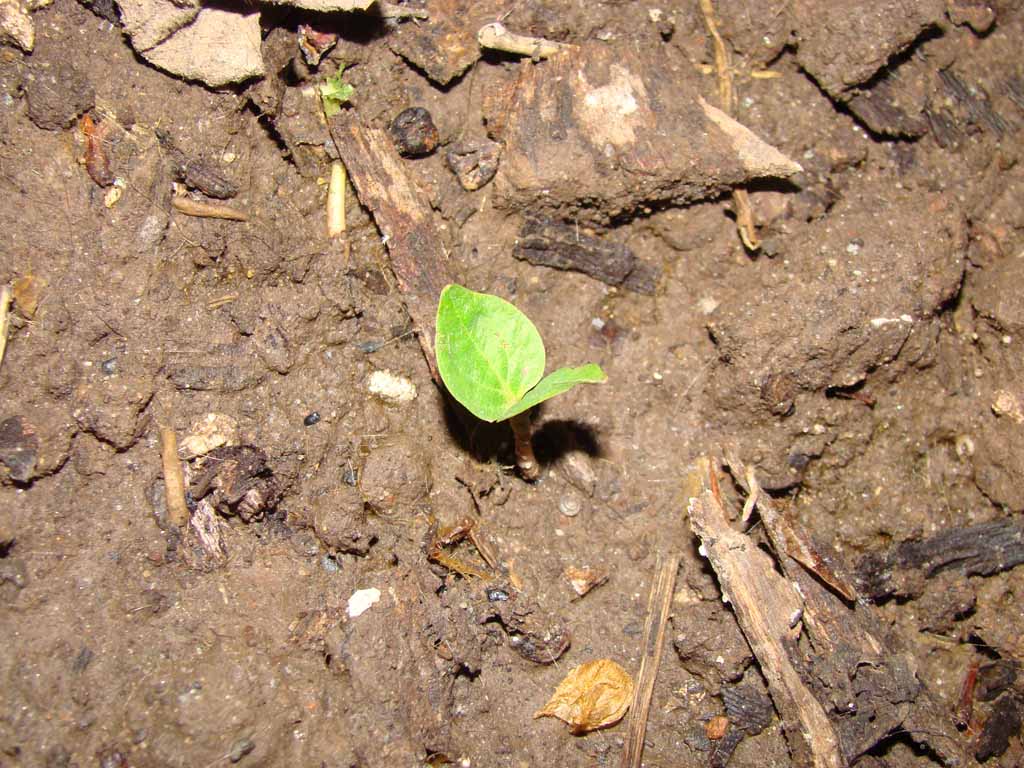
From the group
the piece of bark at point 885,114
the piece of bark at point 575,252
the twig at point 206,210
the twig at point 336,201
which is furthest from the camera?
the piece of bark at point 885,114

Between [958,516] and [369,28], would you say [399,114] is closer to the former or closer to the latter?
[369,28]

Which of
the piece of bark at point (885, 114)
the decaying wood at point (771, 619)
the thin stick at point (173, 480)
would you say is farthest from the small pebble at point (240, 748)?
the piece of bark at point (885, 114)

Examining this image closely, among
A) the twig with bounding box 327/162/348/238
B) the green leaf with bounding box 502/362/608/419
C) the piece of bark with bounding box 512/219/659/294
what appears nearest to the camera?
the green leaf with bounding box 502/362/608/419

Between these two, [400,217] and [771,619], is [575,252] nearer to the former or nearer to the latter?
[400,217]

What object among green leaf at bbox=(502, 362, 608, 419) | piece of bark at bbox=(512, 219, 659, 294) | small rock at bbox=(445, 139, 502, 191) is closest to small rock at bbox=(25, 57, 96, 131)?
small rock at bbox=(445, 139, 502, 191)

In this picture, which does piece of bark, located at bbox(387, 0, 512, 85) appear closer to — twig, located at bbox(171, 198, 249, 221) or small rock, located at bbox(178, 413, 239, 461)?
twig, located at bbox(171, 198, 249, 221)

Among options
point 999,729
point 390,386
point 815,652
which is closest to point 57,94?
point 390,386

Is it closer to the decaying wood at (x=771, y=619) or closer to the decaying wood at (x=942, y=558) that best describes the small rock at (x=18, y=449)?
the decaying wood at (x=771, y=619)
